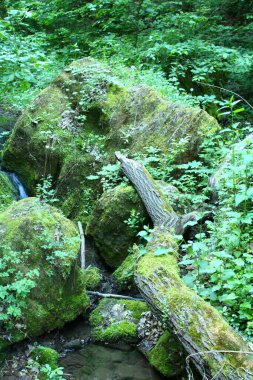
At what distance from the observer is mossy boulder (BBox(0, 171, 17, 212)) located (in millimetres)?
7160

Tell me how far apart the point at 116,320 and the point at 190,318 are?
185cm

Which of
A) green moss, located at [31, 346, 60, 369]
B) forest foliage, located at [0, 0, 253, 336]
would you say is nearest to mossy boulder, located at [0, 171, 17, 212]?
forest foliage, located at [0, 0, 253, 336]

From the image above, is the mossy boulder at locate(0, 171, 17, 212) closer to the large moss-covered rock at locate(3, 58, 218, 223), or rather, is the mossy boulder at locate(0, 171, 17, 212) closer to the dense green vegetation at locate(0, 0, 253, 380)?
the dense green vegetation at locate(0, 0, 253, 380)

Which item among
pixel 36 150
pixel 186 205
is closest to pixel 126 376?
pixel 186 205

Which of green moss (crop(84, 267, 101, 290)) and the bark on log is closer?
the bark on log

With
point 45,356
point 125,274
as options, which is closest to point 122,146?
point 125,274

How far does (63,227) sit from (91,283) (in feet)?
3.62

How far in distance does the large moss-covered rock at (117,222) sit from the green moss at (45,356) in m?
2.08

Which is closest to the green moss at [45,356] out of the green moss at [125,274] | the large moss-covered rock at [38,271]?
the large moss-covered rock at [38,271]

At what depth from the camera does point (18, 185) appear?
820 centimetres

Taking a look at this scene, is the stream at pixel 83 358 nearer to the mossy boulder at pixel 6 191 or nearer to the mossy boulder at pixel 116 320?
the mossy boulder at pixel 116 320

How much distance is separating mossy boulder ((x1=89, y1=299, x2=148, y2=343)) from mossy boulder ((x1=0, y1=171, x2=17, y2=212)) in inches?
107

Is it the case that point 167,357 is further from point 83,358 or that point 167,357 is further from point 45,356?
point 45,356

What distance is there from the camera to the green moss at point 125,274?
588 centimetres
